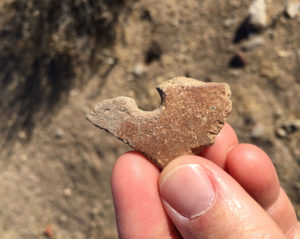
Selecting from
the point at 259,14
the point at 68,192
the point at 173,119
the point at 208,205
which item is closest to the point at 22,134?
the point at 68,192

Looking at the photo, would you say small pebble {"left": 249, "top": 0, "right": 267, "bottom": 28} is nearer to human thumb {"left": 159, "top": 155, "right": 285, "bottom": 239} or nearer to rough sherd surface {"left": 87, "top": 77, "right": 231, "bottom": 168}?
rough sherd surface {"left": 87, "top": 77, "right": 231, "bottom": 168}

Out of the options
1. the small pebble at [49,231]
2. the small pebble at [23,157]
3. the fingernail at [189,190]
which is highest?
the fingernail at [189,190]

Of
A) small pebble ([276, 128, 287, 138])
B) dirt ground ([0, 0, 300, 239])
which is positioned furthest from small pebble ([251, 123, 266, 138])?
small pebble ([276, 128, 287, 138])

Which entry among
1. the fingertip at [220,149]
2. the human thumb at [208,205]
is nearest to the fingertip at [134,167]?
the human thumb at [208,205]

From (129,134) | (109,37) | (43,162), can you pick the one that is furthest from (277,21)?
(43,162)

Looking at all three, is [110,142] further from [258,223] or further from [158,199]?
[258,223]

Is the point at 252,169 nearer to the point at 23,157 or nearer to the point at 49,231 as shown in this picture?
the point at 49,231

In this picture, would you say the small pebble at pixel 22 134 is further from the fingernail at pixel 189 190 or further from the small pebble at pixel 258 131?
the small pebble at pixel 258 131
